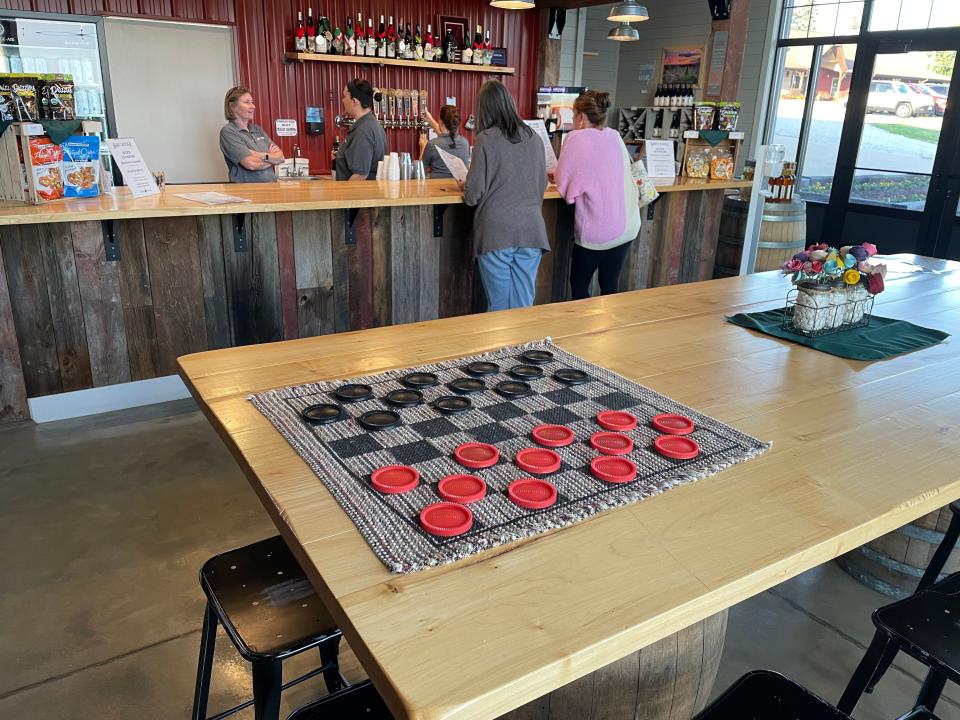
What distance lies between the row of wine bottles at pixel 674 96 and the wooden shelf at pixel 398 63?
1865mm

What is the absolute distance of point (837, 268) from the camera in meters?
2.09

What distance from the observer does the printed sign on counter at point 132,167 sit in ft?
11.4

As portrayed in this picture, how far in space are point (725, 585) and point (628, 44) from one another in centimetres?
1019

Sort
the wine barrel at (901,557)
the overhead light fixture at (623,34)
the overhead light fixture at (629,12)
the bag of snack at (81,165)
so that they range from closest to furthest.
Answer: the wine barrel at (901,557) → the bag of snack at (81,165) → the overhead light fixture at (629,12) → the overhead light fixture at (623,34)

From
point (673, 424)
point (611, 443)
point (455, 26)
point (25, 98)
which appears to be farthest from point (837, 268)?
point (455, 26)

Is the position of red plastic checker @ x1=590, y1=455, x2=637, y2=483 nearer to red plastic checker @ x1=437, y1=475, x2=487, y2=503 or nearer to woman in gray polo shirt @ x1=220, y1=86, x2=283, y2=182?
red plastic checker @ x1=437, y1=475, x2=487, y2=503

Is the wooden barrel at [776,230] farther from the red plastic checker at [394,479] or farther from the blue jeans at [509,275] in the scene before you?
the red plastic checker at [394,479]

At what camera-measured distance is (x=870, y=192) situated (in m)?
7.88

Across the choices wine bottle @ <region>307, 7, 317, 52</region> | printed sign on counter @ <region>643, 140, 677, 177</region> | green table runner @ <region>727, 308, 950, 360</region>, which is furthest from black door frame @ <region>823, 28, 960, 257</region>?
green table runner @ <region>727, 308, 950, 360</region>

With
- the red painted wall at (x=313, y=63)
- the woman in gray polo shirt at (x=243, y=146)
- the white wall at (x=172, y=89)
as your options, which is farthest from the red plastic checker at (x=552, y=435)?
the red painted wall at (x=313, y=63)

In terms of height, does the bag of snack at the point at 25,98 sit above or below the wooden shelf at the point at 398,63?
below

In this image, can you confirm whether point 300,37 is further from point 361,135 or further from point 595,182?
point 595,182

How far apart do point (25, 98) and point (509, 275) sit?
2517mm

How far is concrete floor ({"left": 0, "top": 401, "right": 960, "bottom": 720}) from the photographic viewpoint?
197cm
